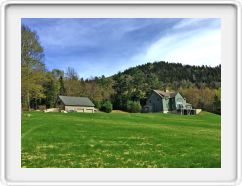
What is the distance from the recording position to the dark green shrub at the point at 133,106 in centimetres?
1491

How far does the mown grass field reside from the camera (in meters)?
11.2

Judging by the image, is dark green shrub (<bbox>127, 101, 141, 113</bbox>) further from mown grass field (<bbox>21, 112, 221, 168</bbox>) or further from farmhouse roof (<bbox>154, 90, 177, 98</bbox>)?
farmhouse roof (<bbox>154, 90, 177, 98</bbox>)

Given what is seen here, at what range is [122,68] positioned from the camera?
12.6m

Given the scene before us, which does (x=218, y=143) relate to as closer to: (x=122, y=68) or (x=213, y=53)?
(x=213, y=53)

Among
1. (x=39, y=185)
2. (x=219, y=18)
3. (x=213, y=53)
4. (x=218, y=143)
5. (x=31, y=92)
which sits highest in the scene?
(x=219, y=18)

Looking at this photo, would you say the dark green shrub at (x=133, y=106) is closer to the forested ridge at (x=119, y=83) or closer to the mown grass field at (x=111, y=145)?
the forested ridge at (x=119, y=83)

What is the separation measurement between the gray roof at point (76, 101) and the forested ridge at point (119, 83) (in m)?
0.29

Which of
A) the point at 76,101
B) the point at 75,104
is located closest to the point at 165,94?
the point at 76,101

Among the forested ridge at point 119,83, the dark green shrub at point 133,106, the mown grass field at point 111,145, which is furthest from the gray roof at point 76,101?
the dark green shrub at point 133,106

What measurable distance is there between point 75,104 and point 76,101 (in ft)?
3.04

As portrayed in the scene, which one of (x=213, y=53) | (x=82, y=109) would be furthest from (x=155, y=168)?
(x=82, y=109)

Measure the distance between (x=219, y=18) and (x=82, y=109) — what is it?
25.0ft

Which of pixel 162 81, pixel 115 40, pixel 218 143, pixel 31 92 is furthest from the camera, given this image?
pixel 162 81

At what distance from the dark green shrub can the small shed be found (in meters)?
1.43
